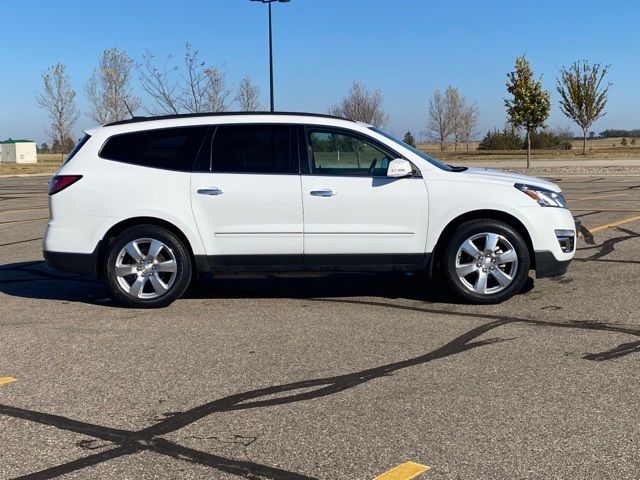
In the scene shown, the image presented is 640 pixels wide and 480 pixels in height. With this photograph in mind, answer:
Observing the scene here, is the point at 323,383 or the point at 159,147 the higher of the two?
the point at 159,147

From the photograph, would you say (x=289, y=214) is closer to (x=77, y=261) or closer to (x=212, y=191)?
(x=212, y=191)

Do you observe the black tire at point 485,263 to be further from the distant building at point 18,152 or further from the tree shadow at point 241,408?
the distant building at point 18,152

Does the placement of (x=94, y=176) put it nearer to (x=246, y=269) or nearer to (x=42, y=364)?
(x=246, y=269)

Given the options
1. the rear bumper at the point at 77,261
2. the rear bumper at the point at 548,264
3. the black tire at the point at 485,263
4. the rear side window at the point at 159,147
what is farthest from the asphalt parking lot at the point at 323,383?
the rear side window at the point at 159,147

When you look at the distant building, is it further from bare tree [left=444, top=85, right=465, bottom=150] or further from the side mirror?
the side mirror

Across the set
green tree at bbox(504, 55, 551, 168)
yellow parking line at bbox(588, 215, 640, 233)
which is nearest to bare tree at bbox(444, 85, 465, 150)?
green tree at bbox(504, 55, 551, 168)

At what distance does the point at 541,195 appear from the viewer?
702 cm

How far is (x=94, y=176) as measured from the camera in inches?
276

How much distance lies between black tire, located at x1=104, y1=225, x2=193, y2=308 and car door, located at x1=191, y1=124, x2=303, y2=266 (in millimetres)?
292

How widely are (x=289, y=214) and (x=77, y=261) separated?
2.06 metres

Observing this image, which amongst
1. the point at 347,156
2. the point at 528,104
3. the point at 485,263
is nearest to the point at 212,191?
the point at 347,156

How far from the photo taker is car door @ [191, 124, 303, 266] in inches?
272

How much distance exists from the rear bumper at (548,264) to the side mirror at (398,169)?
4.80 feet

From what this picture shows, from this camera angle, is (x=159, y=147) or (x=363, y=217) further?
(x=159, y=147)
